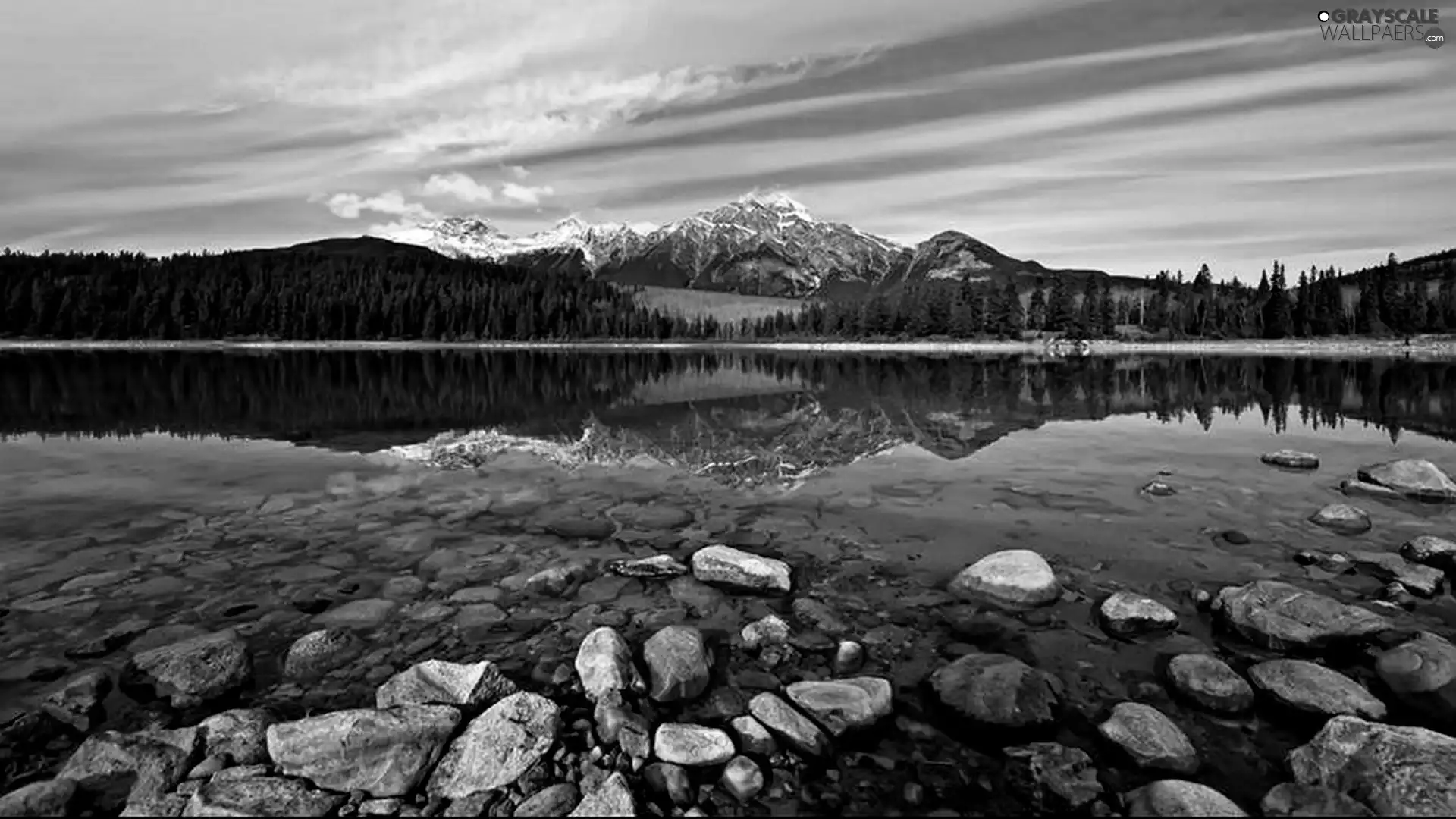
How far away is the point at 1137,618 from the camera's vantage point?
34.0 feet

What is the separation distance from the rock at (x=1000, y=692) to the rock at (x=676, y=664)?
9.83 feet

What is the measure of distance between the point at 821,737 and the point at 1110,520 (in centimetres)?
1163

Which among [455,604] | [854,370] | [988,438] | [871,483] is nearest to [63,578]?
[455,604]

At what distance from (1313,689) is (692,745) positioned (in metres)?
7.52

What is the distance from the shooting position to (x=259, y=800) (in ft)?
21.4

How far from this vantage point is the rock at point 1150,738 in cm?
726

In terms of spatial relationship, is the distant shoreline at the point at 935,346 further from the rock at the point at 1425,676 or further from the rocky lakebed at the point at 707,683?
the rock at the point at 1425,676

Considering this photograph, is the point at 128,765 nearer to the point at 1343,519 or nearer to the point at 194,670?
the point at 194,670

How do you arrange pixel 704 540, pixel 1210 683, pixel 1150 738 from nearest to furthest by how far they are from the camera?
1. pixel 1150 738
2. pixel 1210 683
3. pixel 704 540

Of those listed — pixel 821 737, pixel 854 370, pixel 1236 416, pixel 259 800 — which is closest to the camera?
pixel 259 800

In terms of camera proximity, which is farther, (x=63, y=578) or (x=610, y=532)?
(x=610, y=532)

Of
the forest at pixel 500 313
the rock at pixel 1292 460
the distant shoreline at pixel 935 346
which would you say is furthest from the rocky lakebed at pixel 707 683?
the forest at pixel 500 313

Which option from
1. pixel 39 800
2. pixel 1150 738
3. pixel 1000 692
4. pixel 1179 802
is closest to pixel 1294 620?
pixel 1150 738

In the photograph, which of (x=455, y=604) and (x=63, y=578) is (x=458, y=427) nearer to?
(x=63, y=578)
